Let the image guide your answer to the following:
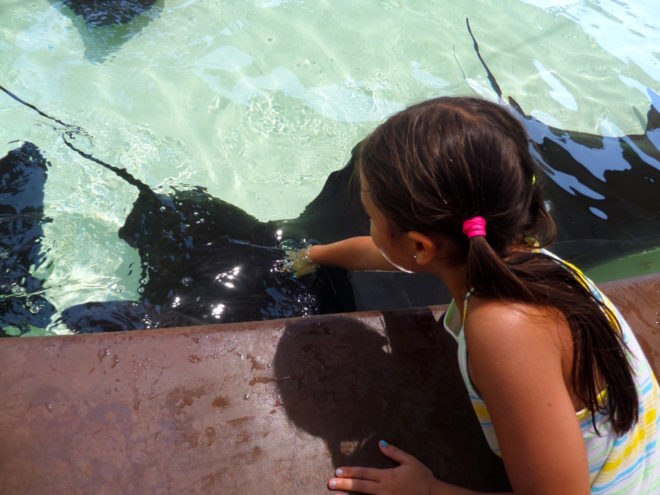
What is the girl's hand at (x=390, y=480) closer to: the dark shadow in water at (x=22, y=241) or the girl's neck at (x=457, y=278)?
the girl's neck at (x=457, y=278)

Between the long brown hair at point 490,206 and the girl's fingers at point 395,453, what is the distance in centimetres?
47

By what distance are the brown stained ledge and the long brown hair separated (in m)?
0.42

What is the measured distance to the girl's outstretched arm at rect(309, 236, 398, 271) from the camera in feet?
6.15

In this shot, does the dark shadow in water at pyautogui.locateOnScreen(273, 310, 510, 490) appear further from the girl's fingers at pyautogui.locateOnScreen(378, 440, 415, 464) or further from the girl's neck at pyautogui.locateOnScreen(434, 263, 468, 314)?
the girl's neck at pyautogui.locateOnScreen(434, 263, 468, 314)

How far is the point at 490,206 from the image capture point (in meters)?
1.11

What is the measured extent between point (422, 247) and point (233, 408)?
2.23 feet

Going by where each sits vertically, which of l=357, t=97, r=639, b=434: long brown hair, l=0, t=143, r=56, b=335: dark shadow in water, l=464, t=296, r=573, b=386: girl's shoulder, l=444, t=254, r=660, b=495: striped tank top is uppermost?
l=357, t=97, r=639, b=434: long brown hair

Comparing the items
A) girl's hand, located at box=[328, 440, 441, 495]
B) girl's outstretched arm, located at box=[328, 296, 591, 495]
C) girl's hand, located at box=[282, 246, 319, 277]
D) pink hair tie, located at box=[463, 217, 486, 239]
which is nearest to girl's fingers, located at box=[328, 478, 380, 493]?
girl's hand, located at box=[328, 440, 441, 495]

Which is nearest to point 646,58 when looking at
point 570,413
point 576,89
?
point 576,89

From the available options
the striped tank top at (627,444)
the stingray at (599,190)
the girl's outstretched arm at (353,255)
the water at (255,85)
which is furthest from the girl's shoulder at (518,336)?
the water at (255,85)

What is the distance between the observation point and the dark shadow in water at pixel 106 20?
13.0 ft

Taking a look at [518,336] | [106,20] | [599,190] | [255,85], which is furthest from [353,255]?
[106,20]

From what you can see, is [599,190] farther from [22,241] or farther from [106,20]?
[106,20]

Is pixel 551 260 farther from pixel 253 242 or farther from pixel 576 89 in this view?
pixel 576 89
